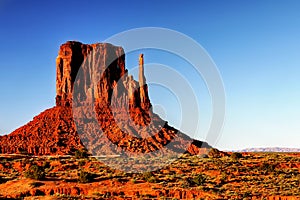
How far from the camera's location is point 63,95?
319ft

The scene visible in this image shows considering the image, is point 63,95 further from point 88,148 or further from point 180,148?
point 180,148

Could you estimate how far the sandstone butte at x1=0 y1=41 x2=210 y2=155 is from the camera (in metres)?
80.4

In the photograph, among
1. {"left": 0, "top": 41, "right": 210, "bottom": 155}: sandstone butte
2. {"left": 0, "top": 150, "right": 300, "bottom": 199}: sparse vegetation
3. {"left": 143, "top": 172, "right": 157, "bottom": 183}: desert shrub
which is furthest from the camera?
{"left": 0, "top": 41, "right": 210, "bottom": 155}: sandstone butte

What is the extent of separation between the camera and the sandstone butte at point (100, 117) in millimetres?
80438

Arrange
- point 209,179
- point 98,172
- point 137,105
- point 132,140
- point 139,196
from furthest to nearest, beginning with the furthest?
point 137,105, point 132,140, point 98,172, point 209,179, point 139,196

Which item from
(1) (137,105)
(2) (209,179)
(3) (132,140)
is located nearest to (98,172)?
(2) (209,179)

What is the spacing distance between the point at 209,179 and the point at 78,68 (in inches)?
2672

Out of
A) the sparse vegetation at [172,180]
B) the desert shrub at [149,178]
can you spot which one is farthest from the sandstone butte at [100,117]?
the desert shrub at [149,178]

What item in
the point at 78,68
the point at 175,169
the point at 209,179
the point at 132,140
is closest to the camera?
the point at 209,179

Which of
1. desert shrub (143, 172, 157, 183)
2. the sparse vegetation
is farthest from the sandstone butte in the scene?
desert shrub (143, 172, 157, 183)

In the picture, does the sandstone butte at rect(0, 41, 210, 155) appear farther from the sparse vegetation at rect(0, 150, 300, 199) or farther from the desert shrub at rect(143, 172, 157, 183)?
the desert shrub at rect(143, 172, 157, 183)

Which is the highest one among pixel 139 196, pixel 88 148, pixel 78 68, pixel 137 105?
pixel 78 68

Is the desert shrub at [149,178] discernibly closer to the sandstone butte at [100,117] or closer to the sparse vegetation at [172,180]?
the sparse vegetation at [172,180]

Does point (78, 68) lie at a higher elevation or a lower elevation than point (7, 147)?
higher
